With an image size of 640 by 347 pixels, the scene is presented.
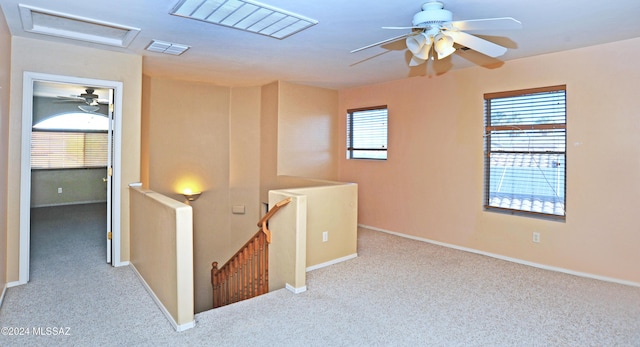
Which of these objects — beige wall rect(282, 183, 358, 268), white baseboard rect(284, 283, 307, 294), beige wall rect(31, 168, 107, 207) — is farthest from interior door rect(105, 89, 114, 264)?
beige wall rect(31, 168, 107, 207)

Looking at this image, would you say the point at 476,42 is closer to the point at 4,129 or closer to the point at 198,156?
the point at 4,129

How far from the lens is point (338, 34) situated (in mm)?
3471

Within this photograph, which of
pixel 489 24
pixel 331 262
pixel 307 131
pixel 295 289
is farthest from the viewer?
pixel 307 131

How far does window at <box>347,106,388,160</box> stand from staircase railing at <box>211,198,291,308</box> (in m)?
2.95

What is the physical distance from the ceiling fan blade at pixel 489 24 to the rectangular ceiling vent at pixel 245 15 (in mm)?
1233

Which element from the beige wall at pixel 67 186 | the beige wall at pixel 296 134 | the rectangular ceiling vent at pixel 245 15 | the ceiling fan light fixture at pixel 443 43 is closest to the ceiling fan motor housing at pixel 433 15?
the ceiling fan light fixture at pixel 443 43

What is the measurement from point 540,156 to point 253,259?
3602 millimetres

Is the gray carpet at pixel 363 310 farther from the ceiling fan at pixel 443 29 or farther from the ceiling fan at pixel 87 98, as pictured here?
the ceiling fan at pixel 87 98

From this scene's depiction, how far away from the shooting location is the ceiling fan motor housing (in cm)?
255

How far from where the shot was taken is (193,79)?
18.9ft

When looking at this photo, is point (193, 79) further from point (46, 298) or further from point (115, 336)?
point (115, 336)

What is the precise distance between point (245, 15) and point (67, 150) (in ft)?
24.5

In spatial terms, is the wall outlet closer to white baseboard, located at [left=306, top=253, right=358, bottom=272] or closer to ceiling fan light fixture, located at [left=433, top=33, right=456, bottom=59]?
white baseboard, located at [left=306, top=253, right=358, bottom=272]

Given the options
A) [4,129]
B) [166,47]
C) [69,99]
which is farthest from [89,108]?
[4,129]
